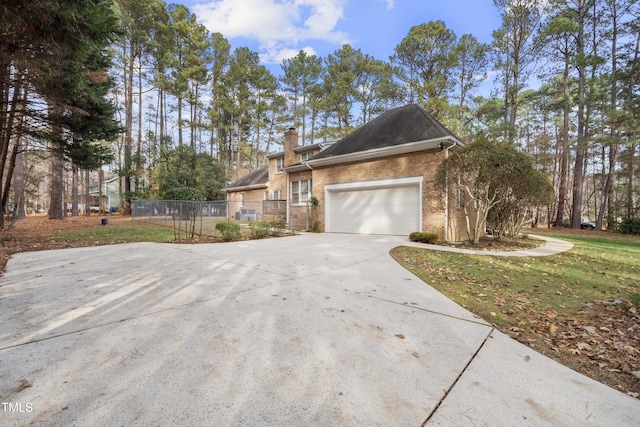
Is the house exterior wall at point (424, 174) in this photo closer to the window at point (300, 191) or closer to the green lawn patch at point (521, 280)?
the green lawn patch at point (521, 280)

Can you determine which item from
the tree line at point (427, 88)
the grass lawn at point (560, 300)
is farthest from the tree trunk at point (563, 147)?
the grass lawn at point (560, 300)

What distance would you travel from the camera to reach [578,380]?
193 cm

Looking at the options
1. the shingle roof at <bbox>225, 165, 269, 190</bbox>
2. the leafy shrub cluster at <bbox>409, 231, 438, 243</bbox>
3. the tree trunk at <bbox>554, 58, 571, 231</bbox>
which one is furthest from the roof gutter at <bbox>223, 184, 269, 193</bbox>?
the tree trunk at <bbox>554, 58, 571, 231</bbox>

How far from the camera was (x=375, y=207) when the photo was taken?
440 inches

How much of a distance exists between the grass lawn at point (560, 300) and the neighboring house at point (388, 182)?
10.6ft

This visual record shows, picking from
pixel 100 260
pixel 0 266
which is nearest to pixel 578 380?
pixel 100 260

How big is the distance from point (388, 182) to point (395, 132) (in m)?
2.28

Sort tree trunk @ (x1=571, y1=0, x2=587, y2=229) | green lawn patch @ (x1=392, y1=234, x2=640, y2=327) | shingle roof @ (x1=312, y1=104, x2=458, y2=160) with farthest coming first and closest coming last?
1. tree trunk @ (x1=571, y1=0, x2=587, y2=229)
2. shingle roof @ (x1=312, y1=104, x2=458, y2=160)
3. green lawn patch @ (x1=392, y1=234, x2=640, y2=327)

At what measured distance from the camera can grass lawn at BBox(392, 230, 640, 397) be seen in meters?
2.32

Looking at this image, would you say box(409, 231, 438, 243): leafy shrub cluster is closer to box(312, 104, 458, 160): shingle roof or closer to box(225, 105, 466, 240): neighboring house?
box(225, 105, 466, 240): neighboring house

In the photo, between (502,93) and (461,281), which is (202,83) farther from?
(461,281)

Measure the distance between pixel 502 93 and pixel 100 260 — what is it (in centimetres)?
2572

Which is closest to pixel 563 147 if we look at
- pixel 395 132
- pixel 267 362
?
pixel 395 132

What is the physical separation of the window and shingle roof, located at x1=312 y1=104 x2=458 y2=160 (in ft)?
7.91
